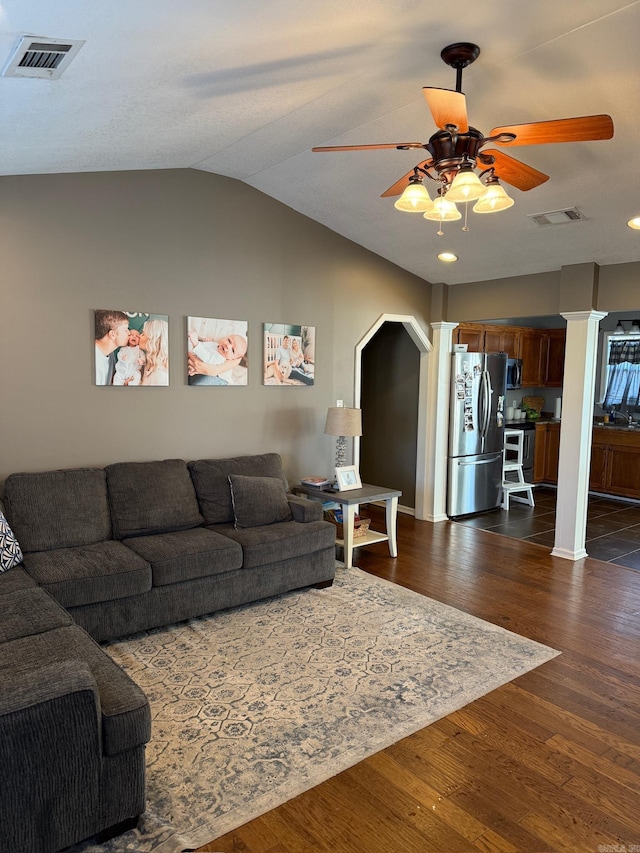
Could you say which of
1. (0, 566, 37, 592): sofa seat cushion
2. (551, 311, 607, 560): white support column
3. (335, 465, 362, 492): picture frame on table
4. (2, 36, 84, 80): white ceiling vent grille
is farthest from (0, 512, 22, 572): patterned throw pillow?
(551, 311, 607, 560): white support column

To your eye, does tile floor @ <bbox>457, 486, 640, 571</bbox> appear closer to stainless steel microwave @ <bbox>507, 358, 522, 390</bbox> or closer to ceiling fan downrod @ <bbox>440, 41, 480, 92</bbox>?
stainless steel microwave @ <bbox>507, 358, 522, 390</bbox>

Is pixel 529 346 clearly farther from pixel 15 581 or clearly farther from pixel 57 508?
pixel 15 581

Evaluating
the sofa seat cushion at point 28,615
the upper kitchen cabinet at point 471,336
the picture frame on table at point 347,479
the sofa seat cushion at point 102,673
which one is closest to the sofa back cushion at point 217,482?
the picture frame on table at point 347,479

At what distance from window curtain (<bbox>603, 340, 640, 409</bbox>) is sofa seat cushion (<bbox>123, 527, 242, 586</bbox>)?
6270 mm

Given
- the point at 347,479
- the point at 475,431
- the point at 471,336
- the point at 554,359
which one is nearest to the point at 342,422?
the point at 347,479

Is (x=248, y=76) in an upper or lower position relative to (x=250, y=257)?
upper

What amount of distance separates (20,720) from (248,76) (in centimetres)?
266

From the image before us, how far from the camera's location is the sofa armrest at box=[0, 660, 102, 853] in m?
1.77

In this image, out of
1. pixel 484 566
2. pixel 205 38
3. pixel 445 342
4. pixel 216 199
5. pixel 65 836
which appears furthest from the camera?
pixel 445 342

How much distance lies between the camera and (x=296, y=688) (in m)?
2.92

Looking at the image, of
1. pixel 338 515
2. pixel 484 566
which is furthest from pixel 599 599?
pixel 338 515

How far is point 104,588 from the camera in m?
3.21

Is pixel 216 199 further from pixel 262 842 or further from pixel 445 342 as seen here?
pixel 262 842

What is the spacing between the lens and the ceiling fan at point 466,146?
223 cm
